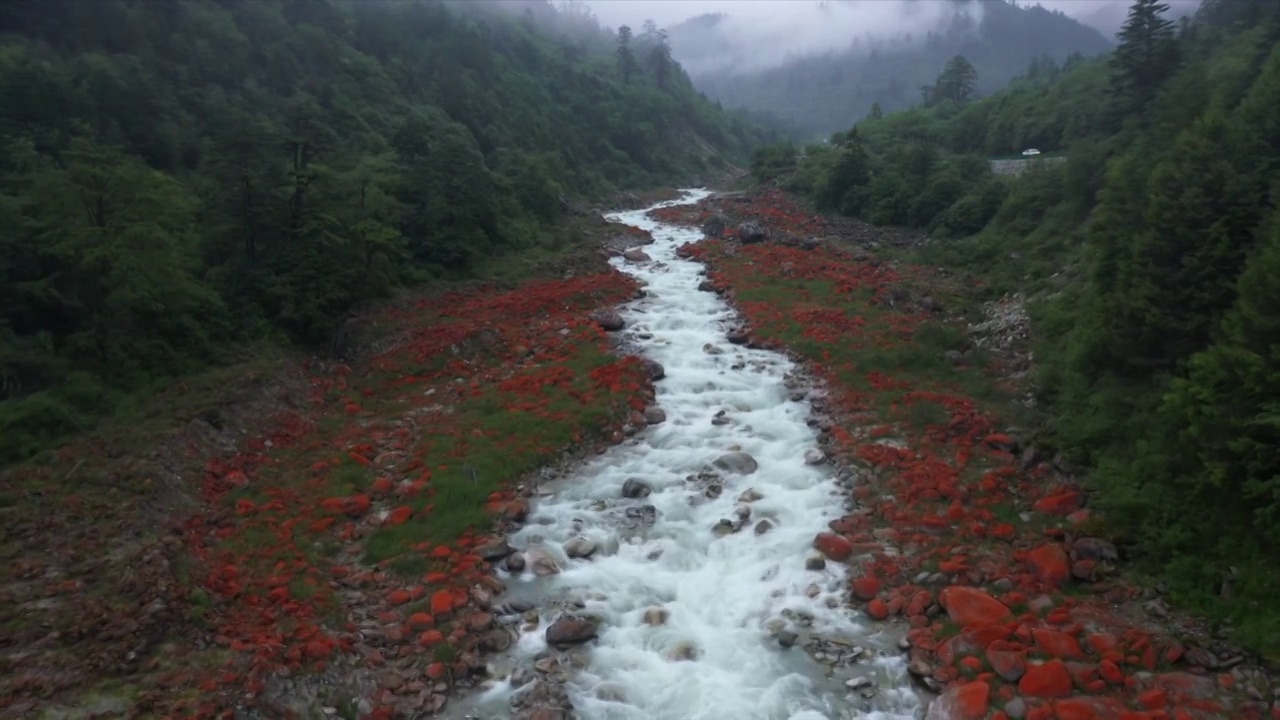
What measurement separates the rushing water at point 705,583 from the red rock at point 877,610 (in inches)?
5.6

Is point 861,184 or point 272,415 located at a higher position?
point 861,184

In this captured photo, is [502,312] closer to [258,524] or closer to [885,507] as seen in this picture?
[258,524]

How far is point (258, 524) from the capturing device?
15078 mm

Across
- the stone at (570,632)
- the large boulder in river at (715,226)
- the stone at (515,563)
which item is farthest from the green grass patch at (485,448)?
the large boulder in river at (715,226)

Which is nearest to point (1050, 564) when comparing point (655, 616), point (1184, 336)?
point (1184, 336)

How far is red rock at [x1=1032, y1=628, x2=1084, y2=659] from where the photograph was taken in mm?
10859

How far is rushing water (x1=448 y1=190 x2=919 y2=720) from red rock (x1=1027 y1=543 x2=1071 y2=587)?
2.95 meters

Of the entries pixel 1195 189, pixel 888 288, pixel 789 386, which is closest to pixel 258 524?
pixel 789 386

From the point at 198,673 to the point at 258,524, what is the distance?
4775 mm

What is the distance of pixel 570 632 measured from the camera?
12336 millimetres

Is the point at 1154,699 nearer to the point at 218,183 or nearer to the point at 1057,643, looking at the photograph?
the point at 1057,643

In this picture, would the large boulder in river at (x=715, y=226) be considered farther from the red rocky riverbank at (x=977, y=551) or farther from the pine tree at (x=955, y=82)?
the pine tree at (x=955, y=82)

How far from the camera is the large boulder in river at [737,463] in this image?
17797 mm

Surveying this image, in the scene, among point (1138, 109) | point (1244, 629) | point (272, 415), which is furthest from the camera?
point (1138, 109)
